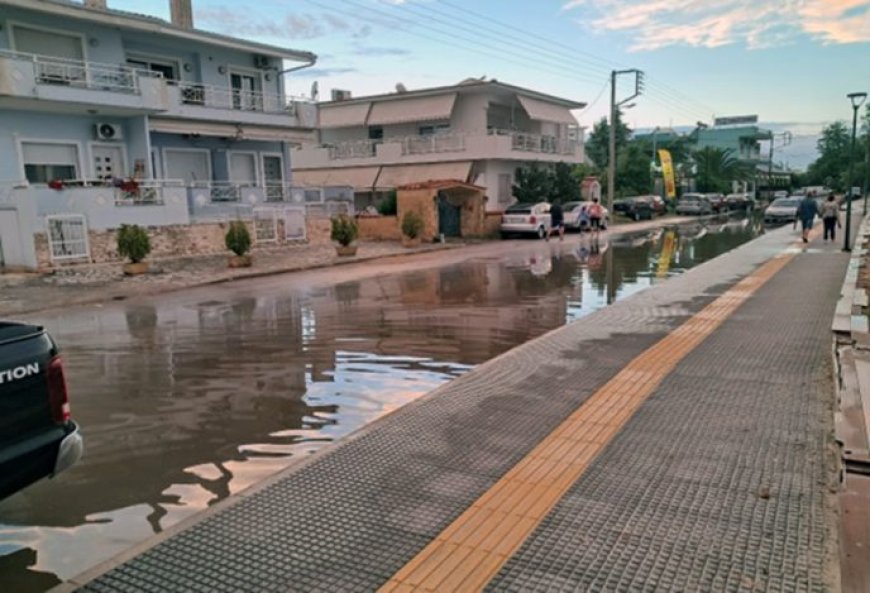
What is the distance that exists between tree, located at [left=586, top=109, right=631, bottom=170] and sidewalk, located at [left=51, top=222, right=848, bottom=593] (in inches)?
2445

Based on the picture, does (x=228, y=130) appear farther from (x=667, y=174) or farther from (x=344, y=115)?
(x=667, y=174)

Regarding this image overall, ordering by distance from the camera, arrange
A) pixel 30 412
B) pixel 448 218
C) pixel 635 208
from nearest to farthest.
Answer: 1. pixel 30 412
2. pixel 448 218
3. pixel 635 208

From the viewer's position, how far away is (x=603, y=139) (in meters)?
67.1

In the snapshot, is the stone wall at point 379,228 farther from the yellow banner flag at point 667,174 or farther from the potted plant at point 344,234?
the yellow banner flag at point 667,174

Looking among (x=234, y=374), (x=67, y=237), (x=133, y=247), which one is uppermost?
(x=67, y=237)

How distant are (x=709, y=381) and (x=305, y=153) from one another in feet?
119

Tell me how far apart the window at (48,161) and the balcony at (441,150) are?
58.6ft

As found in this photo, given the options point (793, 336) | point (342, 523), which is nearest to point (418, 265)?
point (793, 336)

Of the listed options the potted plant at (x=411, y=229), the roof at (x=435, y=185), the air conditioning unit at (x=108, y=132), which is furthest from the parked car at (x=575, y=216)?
the air conditioning unit at (x=108, y=132)

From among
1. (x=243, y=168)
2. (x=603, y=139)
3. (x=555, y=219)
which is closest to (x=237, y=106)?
(x=243, y=168)

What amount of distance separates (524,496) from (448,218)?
26170 millimetres

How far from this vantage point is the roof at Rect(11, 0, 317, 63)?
19.6 m

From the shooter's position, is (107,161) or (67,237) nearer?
(67,237)

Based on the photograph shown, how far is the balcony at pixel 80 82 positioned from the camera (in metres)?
18.0
